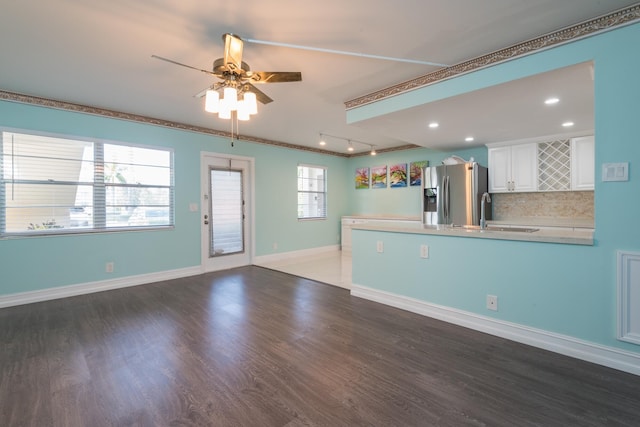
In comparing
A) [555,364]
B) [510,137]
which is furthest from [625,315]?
[510,137]

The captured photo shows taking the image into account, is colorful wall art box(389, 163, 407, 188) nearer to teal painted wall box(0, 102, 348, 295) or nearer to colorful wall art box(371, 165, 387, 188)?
colorful wall art box(371, 165, 387, 188)

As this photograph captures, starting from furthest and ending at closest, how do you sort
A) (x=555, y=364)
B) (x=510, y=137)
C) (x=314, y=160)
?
(x=314, y=160) < (x=510, y=137) < (x=555, y=364)

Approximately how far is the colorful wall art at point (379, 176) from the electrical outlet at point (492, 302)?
14.9 ft

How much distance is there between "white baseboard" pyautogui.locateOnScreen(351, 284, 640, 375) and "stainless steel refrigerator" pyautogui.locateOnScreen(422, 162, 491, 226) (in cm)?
233

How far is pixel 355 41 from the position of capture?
2379 mm

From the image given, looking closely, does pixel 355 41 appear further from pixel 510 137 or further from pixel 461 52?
pixel 510 137

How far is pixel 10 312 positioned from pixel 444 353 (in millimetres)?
4575

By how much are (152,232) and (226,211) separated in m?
1.30

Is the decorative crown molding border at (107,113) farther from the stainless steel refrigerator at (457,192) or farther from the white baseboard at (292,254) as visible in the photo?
the stainless steel refrigerator at (457,192)

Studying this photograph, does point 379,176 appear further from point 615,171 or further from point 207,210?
point 615,171

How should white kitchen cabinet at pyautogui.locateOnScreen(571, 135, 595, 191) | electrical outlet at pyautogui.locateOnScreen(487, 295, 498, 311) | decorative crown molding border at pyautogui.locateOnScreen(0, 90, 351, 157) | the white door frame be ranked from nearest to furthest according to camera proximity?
electrical outlet at pyautogui.locateOnScreen(487, 295, 498, 311)
decorative crown molding border at pyautogui.locateOnScreen(0, 90, 351, 157)
white kitchen cabinet at pyautogui.locateOnScreen(571, 135, 595, 191)
the white door frame

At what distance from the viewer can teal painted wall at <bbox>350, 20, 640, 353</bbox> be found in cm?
205

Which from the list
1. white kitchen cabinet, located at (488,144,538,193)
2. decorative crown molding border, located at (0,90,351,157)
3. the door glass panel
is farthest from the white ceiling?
the door glass panel

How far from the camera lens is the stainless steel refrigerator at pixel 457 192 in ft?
16.0
